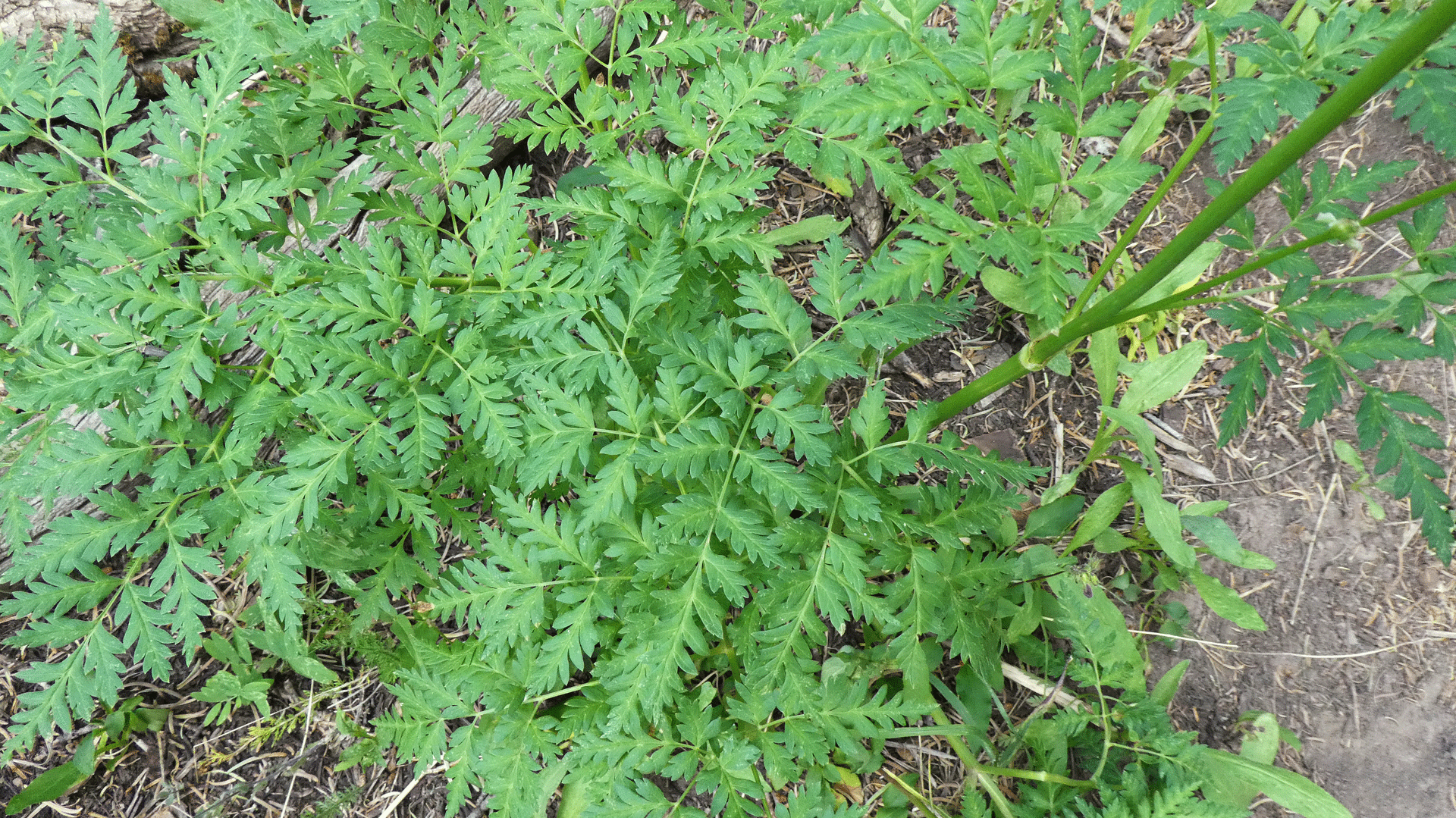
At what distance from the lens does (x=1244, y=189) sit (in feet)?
5.19

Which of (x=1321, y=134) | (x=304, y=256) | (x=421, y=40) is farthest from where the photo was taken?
(x=421, y=40)

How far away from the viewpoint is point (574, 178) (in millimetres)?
3102

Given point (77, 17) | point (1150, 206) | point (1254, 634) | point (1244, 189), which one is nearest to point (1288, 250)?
point (1244, 189)

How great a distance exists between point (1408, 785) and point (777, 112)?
2953 millimetres

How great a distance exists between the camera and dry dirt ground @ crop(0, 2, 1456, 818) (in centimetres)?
266

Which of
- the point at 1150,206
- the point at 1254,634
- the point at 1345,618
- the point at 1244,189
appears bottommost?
the point at 1254,634

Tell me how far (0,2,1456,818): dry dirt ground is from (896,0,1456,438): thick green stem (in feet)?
2.94

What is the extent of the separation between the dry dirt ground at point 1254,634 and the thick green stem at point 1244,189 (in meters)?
0.90

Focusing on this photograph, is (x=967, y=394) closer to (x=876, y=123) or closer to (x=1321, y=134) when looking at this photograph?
(x=876, y=123)

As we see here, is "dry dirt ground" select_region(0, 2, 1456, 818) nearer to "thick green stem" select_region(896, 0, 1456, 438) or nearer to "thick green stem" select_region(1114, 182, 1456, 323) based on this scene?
"thick green stem" select_region(896, 0, 1456, 438)

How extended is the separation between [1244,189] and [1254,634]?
189 cm

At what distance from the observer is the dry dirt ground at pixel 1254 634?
2.66 meters

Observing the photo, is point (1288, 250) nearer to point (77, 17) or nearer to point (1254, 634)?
point (1254, 634)

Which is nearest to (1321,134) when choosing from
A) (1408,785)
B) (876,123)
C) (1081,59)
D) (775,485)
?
(1081,59)
